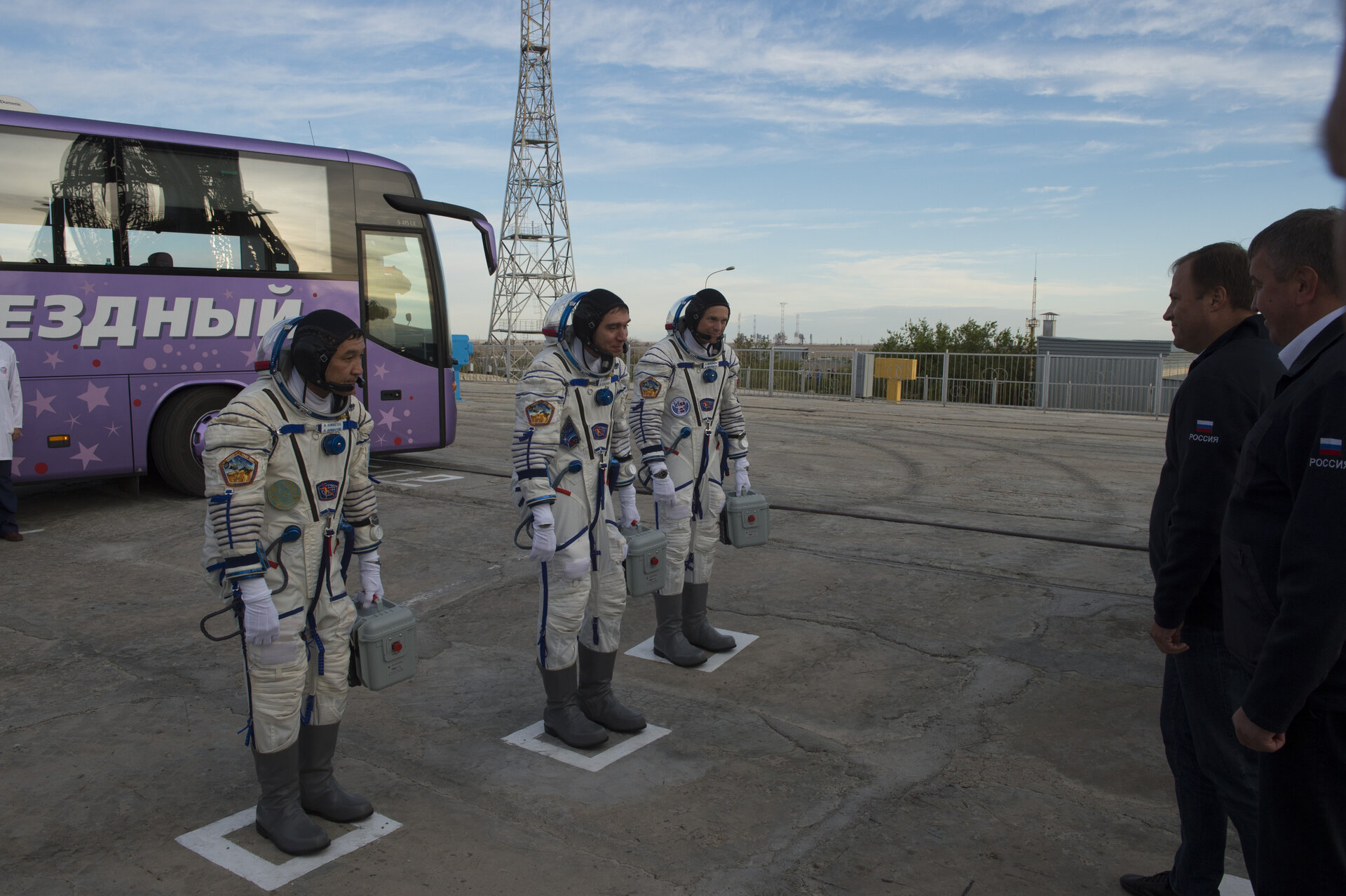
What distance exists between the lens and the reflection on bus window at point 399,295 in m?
11.3

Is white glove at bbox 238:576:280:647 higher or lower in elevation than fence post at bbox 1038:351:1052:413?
lower

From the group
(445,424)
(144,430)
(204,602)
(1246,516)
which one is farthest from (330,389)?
(445,424)

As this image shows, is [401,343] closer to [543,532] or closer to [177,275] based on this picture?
[177,275]

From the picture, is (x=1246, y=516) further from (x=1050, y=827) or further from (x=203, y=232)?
(x=203, y=232)

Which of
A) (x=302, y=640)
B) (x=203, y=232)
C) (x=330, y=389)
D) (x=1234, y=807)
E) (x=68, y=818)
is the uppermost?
(x=203, y=232)

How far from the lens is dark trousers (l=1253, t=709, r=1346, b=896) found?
1944 mm

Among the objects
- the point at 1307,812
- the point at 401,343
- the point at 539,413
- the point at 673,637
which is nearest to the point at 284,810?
the point at 539,413

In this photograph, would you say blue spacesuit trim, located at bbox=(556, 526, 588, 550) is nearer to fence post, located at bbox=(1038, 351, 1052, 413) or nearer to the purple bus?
the purple bus

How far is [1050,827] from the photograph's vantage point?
12.0 feet

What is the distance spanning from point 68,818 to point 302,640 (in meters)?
1.34

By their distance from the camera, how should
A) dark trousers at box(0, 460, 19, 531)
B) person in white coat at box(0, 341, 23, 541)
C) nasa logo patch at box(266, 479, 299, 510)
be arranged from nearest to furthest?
nasa logo patch at box(266, 479, 299, 510)
person in white coat at box(0, 341, 23, 541)
dark trousers at box(0, 460, 19, 531)

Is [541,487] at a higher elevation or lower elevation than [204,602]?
higher

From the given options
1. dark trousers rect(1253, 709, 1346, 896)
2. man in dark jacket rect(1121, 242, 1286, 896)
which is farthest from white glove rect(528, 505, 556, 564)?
dark trousers rect(1253, 709, 1346, 896)

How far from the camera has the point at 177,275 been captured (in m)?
9.73
